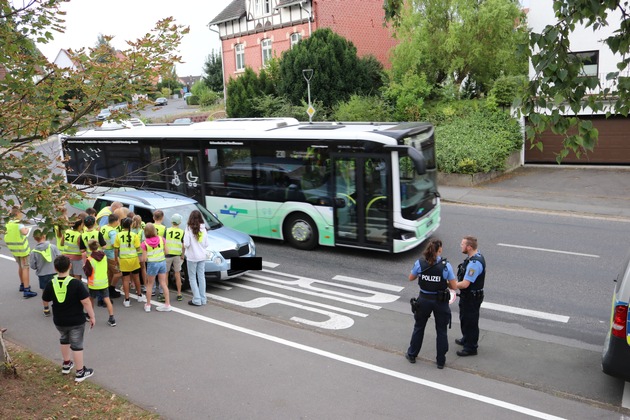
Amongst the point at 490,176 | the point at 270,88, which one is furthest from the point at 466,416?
the point at 270,88

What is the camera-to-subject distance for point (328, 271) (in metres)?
12.0

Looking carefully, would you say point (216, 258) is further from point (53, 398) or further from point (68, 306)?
point (53, 398)

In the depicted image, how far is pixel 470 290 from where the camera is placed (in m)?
7.47

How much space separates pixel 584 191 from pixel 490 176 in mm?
3551

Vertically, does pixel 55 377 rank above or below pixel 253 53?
below

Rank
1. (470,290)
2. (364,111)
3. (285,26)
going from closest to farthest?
(470,290) → (364,111) → (285,26)

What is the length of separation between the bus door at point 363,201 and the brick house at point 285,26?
22395 millimetres

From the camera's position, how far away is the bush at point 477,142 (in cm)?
2203

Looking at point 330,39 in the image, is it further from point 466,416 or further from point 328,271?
point 466,416

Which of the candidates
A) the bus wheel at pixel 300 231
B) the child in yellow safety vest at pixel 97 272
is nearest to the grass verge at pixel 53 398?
the child in yellow safety vest at pixel 97 272

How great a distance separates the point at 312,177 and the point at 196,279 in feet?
13.2

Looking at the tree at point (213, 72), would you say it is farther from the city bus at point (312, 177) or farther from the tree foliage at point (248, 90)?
the city bus at point (312, 177)

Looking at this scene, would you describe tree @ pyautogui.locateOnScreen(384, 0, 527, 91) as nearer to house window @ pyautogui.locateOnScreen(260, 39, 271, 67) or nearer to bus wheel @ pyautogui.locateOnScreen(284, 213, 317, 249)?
house window @ pyautogui.locateOnScreen(260, 39, 271, 67)

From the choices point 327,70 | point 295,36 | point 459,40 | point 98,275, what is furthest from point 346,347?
point 295,36
